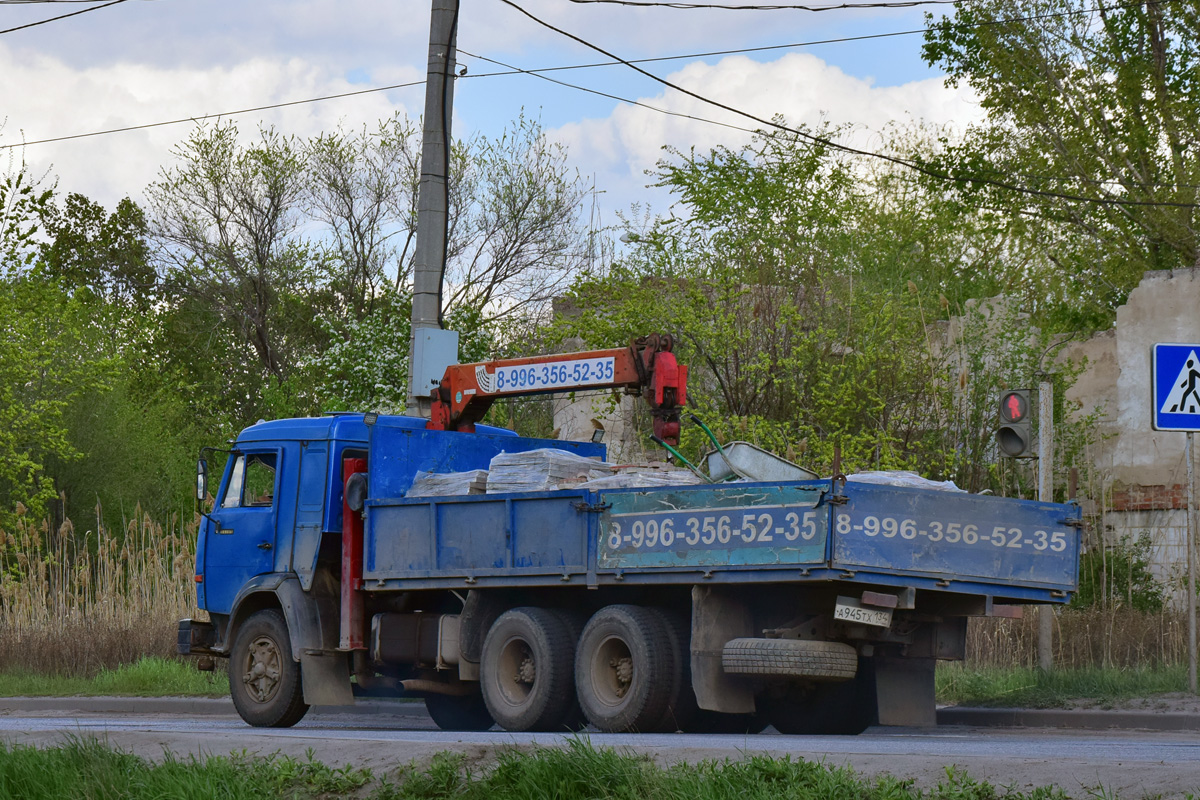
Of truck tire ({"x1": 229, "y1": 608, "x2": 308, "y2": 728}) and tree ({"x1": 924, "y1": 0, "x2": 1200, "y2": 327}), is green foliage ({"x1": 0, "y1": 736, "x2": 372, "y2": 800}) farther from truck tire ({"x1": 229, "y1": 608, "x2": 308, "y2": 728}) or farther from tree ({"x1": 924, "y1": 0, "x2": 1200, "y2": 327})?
tree ({"x1": 924, "y1": 0, "x2": 1200, "y2": 327})

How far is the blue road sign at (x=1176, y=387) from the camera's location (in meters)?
12.7

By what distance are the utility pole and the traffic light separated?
199 inches

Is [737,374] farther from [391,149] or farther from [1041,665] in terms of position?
[391,149]

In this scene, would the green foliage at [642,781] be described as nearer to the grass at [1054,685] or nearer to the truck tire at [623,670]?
the truck tire at [623,670]

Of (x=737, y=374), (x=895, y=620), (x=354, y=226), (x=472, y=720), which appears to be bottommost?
(x=472, y=720)

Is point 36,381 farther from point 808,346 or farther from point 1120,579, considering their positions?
point 1120,579

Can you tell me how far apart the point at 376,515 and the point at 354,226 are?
28.1 meters

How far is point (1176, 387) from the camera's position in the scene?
506 inches

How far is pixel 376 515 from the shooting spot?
1259cm

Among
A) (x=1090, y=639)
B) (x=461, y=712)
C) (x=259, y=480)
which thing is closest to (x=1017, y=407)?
(x=1090, y=639)

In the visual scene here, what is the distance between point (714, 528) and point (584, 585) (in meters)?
1.35

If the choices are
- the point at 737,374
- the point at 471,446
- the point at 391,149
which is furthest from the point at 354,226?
the point at 471,446

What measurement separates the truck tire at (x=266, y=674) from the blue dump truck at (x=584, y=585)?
2 cm

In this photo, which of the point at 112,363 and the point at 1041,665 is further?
the point at 112,363
